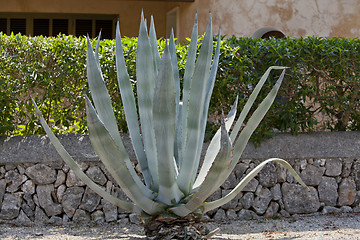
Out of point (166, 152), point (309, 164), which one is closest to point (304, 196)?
point (309, 164)

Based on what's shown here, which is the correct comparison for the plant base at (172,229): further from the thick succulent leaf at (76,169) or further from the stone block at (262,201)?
the stone block at (262,201)

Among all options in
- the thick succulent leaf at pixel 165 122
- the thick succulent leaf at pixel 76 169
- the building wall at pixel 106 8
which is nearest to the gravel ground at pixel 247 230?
the thick succulent leaf at pixel 76 169

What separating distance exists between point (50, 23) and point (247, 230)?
6.92 meters

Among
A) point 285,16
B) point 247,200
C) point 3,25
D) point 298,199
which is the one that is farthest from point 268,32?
point 3,25

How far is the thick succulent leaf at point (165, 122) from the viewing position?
2.90 m

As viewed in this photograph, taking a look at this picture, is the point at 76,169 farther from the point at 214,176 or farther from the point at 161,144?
the point at 214,176

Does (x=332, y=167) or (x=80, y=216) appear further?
(x=332, y=167)

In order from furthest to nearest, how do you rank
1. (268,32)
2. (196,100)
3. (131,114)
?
1. (268,32)
2. (131,114)
3. (196,100)

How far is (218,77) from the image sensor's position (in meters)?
5.39

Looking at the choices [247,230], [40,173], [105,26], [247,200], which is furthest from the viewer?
[105,26]

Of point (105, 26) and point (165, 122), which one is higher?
point (105, 26)

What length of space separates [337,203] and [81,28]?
6682 mm

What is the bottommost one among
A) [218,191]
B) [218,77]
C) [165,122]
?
[218,191]

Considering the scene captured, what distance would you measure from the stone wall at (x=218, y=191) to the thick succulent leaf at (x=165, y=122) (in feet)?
7.45
